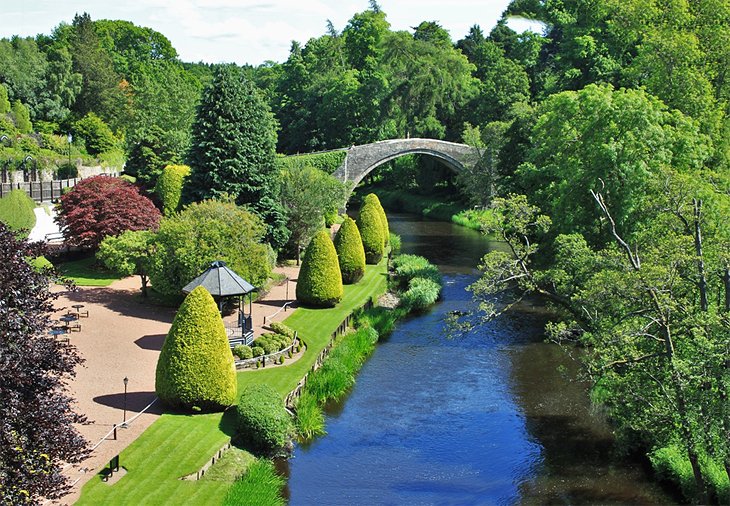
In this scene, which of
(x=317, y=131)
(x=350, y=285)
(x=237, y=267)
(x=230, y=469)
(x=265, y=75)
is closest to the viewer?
(x=230, y=469)

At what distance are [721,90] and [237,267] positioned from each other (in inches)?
1017

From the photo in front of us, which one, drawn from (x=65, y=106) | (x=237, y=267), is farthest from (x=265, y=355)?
(x=65, y=106)

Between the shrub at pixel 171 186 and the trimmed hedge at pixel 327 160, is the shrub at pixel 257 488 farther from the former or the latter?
the trimmed hedge at pixel 327 160

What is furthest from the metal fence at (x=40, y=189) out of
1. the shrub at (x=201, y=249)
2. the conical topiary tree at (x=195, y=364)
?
the conical topiary tree at (x=195, y=364)

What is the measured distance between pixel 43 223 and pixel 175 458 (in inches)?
1294

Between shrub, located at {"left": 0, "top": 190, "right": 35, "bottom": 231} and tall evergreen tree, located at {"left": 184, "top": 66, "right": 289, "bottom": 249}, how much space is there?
8.98 meters

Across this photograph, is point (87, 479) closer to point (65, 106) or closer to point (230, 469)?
point (230, 469)

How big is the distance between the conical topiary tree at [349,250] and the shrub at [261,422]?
19951mm

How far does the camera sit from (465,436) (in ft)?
85.7

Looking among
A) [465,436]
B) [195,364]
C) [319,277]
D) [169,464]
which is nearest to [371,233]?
[319,277]

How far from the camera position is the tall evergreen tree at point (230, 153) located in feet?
144

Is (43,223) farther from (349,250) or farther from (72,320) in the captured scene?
(349,250)

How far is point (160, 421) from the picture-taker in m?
23.6

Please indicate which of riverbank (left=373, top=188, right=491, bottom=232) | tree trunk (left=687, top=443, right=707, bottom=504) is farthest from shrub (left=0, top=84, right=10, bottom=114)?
tree trunk (left=687, top=443, right=707, bottom=504)
